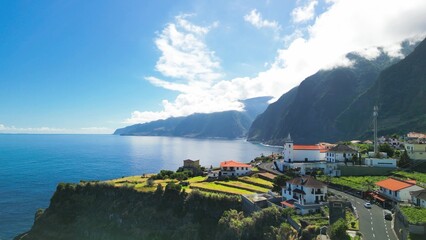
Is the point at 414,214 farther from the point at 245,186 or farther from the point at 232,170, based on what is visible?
the point at 232,170

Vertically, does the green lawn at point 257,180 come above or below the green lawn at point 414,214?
below

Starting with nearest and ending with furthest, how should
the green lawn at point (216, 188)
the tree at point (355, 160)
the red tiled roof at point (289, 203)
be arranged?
1. the red tiled roof at point (289, 203)
2. the green lawn at point (216, 188)
3. the tree at point (355, 160)

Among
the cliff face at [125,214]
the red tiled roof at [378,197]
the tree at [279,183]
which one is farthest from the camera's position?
the tree at [279,183]

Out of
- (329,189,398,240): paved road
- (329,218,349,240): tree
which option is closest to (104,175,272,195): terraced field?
(329,189,398,240): paved road

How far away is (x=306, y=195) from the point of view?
47.1 meters

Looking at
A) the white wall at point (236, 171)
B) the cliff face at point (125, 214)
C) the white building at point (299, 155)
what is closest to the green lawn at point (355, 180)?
the white building at point (299, 155)

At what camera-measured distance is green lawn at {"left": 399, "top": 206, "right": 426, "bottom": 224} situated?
3344 centimetres

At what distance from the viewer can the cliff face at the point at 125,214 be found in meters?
53.8

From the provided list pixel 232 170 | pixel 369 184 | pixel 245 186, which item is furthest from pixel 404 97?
pixel 245 186

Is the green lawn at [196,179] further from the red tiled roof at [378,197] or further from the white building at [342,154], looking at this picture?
the red tiled roof at [378,197]

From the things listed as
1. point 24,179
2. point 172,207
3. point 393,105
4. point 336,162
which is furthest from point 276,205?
point 393,105

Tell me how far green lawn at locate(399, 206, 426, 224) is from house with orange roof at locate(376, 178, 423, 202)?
8.14 m

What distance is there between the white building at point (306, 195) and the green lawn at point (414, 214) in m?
10.8

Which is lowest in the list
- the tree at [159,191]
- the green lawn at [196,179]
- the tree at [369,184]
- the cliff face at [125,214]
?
the cliff face at [125,214]
